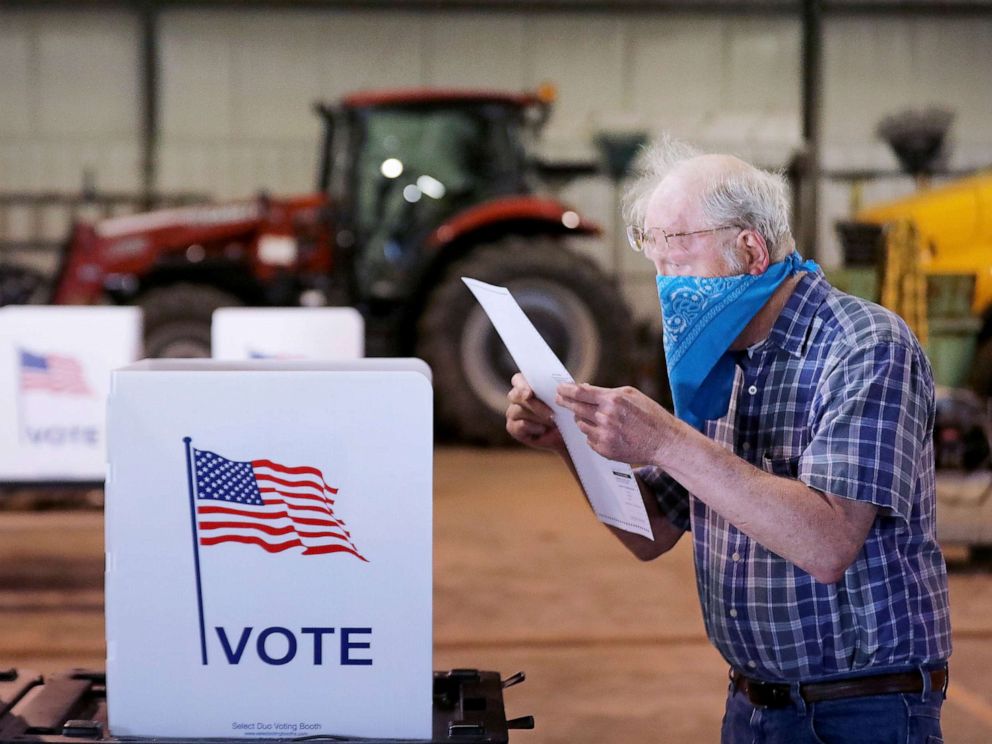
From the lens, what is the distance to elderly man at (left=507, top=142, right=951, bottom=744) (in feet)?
4.91

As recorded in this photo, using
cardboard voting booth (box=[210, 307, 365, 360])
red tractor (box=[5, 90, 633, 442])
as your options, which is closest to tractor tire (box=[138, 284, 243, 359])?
red tractor (box=[5, 90, 633, 442])

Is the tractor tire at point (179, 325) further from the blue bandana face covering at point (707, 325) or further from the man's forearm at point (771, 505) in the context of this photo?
the man's forearm at point (771, 505)

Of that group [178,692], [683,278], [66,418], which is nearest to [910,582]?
[683,278]

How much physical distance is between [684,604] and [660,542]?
244 cm

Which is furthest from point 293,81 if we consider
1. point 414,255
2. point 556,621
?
point 556,621

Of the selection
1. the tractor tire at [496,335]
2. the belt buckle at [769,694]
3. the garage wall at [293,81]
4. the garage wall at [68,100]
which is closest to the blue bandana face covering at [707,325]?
the belt buckle at [769,694]

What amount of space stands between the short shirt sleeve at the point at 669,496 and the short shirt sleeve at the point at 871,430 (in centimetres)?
38

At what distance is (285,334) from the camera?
4.52m

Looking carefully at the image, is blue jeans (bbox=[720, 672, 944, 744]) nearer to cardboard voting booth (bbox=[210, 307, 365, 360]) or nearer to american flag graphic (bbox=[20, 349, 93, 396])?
cardboard voting booth (bbox=[210, 307, 365, 360])

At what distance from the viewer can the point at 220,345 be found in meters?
4.61

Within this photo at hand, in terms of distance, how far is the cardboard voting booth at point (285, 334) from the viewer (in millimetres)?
4520

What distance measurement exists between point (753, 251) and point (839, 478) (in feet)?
1.09

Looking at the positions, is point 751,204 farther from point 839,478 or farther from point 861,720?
point 861,720

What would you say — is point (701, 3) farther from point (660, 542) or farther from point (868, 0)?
point (660, 542)
